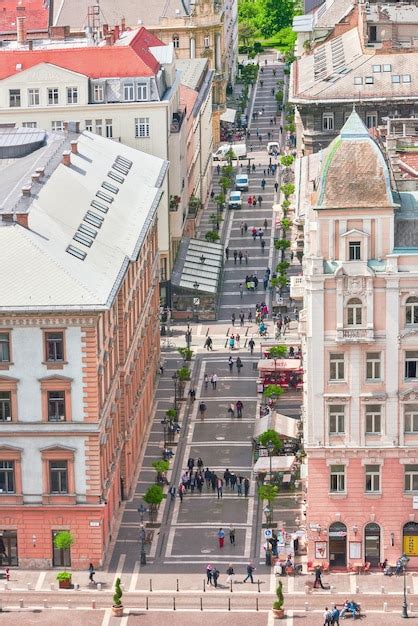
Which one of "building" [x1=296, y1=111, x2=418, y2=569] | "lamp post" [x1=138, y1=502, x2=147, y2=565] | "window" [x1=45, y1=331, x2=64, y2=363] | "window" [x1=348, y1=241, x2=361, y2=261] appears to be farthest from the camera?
"lamp post" [x1=138, y1=502, x2=147, y2=565]

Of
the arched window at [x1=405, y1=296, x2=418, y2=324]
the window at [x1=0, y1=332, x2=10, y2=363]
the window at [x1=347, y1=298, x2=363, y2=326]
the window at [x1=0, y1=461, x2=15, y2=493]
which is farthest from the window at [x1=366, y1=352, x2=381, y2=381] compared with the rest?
the window at [x1=0, y1=461, x2=15, y2=493]

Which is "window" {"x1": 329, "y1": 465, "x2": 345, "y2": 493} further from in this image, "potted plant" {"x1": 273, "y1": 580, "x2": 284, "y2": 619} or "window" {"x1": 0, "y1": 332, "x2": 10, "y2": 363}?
"window" {"x1": 0, "y1": 332, "x2": 10, "y2": 363}

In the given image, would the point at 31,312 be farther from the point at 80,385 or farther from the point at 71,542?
the point at 71,542

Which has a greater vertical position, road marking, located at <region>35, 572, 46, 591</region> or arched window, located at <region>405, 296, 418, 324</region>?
arched window, located at <region>405, 296, 418, 324</region>

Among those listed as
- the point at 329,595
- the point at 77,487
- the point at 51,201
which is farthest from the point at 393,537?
the point at 51,201

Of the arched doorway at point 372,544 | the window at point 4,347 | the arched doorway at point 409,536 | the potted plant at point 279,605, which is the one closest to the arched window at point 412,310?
the arched doorway at point 409,536

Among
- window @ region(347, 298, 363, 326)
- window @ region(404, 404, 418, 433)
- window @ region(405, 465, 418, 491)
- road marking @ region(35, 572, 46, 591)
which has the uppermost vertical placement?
window @ region(347, 298, 363, 326)
